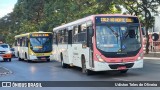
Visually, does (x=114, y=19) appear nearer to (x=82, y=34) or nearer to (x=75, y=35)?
A: (x=82, y=34)

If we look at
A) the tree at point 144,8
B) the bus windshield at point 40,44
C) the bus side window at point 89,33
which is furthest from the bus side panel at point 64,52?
the tree at point 144,8

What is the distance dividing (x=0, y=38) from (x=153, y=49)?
2408 inches

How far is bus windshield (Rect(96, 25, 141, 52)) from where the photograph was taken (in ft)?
57.5

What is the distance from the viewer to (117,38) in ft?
58.0

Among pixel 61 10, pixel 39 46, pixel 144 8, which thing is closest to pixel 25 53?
pixel 39 46

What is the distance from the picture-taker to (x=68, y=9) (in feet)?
172

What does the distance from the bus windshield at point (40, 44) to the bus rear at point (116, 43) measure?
748 inches

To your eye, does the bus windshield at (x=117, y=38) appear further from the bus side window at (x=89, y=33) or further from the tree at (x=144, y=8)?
the tree at (x=144, y=8)

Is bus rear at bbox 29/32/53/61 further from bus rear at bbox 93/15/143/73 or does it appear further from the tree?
bus rear at bbox 93/15/143/73

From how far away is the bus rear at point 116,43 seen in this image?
17391mm

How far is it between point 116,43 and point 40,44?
64.8ft

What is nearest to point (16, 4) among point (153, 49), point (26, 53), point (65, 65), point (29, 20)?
point (29, 20)

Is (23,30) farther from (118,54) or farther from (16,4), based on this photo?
(118,54)

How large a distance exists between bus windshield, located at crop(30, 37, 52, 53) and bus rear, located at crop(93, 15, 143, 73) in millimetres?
18994
